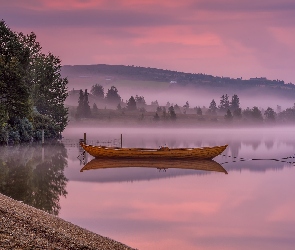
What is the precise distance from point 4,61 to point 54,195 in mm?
38049

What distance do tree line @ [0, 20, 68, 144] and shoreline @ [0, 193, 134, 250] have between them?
5002cm

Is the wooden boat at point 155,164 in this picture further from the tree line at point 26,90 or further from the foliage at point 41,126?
the foliage at point 41,126

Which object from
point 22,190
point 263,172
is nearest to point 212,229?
point 22,190

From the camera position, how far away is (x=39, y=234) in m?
20.1

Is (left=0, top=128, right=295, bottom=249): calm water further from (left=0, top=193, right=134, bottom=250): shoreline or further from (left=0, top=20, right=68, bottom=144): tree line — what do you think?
(left=0, top=20, right=68, bottom=144): tree line

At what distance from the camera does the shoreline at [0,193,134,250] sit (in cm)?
1853

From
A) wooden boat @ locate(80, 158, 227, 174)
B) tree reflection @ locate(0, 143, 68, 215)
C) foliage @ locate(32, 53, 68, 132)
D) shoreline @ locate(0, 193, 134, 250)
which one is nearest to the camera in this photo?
shoreline @ locate(0, 193, 134, 250)

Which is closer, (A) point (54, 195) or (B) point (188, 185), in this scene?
(A) point (54, 195)

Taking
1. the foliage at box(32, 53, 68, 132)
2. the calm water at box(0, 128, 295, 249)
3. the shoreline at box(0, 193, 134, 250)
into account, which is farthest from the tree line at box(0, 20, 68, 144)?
the shoreline at box(0, 193, 134, 250)

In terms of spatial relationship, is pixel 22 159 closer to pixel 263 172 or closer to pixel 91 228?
pixel 263 172

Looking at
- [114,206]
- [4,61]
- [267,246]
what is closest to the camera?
[267,246]

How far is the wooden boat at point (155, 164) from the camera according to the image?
6475 cm

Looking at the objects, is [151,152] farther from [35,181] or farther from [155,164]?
[35,181]

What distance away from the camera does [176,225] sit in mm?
29547
